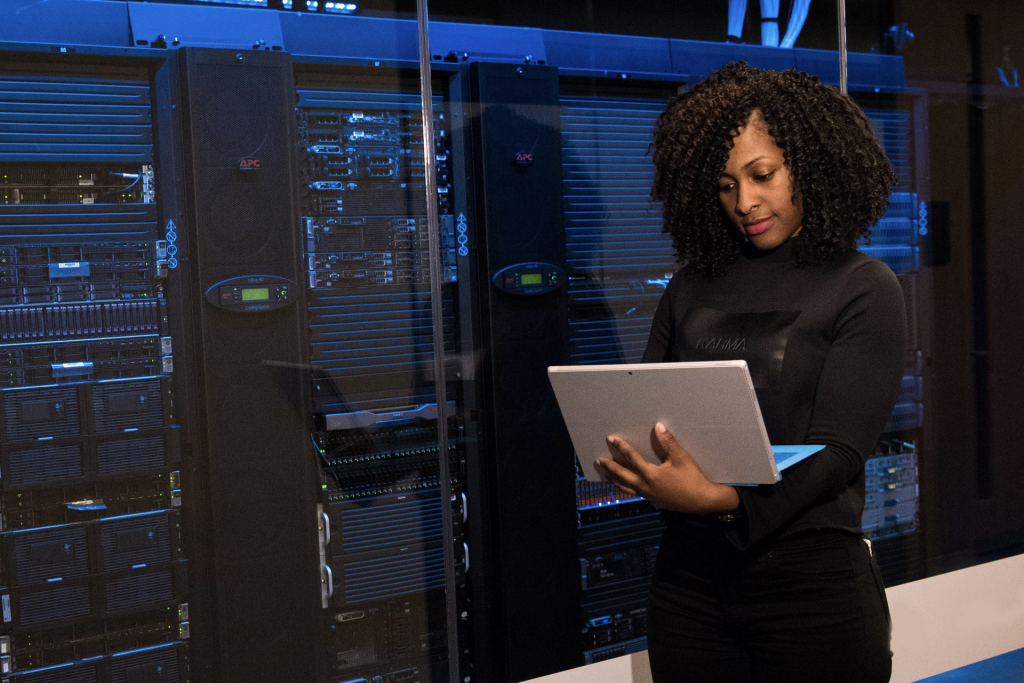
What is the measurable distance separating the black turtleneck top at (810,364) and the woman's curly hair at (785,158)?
6cm

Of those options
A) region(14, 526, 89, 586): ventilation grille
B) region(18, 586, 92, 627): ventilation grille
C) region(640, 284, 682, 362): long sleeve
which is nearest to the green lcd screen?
region(14, 526, 89, 586): ventilation grille

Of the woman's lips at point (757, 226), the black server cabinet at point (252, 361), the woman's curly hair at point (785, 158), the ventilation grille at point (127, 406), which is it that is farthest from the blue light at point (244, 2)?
the woman's lips at point (757, 226)

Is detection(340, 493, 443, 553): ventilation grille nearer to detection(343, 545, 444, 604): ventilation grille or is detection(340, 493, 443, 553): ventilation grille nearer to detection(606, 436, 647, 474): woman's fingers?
detection(343, 545, 444, 604): ventilation grille

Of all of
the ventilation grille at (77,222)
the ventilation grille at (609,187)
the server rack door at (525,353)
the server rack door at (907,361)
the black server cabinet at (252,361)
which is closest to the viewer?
the ventilation grille at (77,222)

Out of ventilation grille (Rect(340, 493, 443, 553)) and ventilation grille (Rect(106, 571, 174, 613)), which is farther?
ventilation grille (Rect(340, 493, 443, 553))

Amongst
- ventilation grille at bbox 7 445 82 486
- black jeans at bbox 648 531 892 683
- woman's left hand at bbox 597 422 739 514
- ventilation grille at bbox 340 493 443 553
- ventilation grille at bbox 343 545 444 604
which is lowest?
ventilation grille at bbox 343 545 444 604

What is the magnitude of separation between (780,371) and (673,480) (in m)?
0.25

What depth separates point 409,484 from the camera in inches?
89.0

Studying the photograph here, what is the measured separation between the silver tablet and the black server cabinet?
3.64ft

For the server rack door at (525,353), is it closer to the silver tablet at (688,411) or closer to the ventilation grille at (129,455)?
the ventilation grille at (129,455)

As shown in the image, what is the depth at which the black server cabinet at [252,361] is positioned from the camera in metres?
2.04

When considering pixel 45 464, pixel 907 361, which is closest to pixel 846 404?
pixel 45 464

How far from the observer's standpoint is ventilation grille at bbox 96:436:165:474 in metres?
1.97

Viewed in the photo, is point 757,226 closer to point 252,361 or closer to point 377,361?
point 377,361
